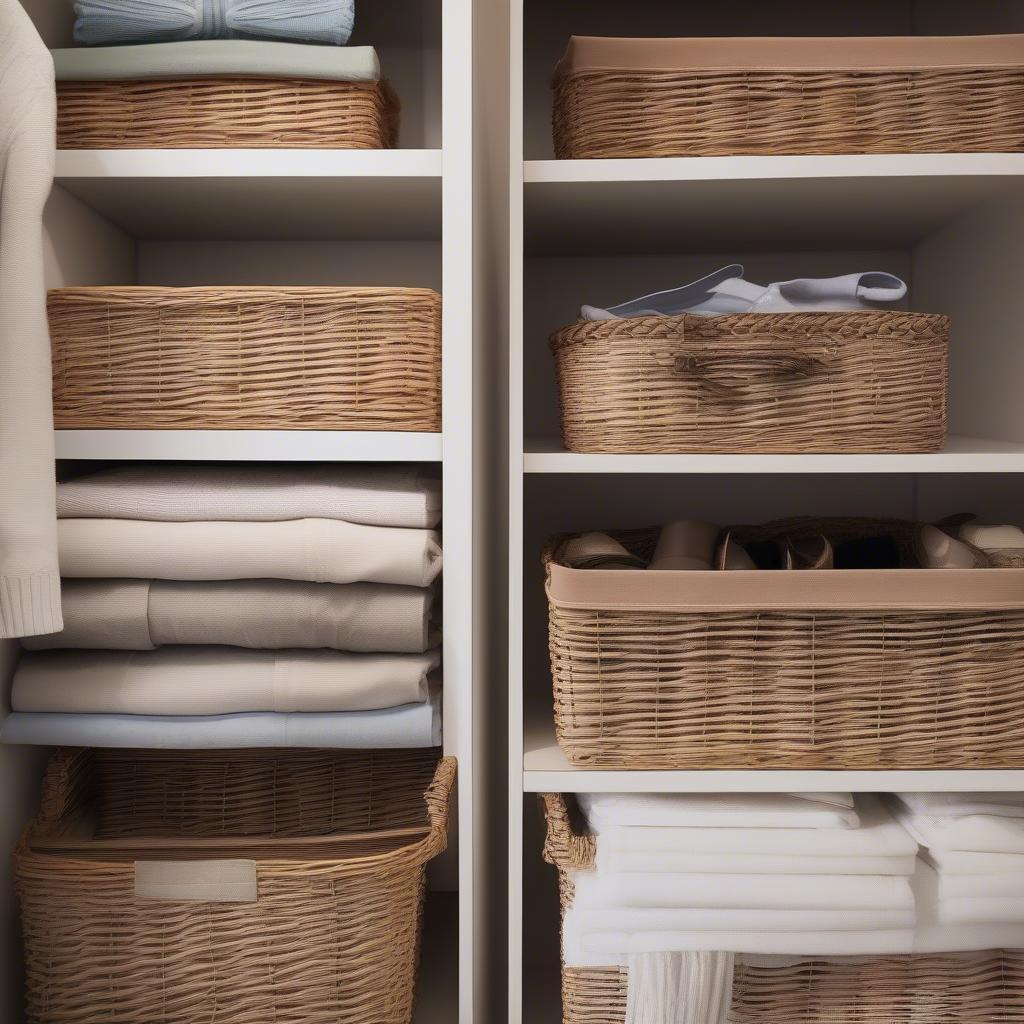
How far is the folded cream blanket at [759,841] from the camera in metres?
1.00

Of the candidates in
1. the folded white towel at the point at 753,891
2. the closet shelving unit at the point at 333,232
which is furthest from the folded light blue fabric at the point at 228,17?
the folded white towel at the point at 753,891

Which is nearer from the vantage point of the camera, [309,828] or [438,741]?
[438,741]

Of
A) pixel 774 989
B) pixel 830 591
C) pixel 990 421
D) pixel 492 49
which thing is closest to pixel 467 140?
pixel 492 49

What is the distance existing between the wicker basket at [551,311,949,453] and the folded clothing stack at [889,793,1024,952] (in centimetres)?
41

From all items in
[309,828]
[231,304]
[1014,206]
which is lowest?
[309,828]

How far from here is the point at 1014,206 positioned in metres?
1.13

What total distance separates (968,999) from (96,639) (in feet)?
3.40

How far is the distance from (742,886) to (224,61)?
1045mm

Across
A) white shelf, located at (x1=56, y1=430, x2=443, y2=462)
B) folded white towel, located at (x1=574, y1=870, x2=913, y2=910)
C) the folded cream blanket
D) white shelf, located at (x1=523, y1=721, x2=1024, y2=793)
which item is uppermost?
white shelf, located at (x1=56, y1=430, x2=443, y2=462)

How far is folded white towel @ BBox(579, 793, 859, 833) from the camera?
3.36 ft

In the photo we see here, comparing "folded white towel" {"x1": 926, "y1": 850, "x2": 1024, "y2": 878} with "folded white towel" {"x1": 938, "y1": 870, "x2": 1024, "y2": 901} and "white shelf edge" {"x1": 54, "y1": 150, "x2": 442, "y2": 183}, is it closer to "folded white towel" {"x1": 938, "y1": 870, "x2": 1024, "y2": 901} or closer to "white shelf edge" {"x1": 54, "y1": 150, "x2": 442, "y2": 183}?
"folded white towel" {"x1": 938, "y1": 870, "x2": 1024, "y2": 901}

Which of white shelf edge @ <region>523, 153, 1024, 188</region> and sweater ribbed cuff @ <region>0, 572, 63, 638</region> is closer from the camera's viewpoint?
sweater ribbed cuff @ <region>0, 572, 63, 638</region>

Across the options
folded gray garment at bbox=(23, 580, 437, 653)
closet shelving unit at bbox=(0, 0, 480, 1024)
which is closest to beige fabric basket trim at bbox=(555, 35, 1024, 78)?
closet shelving unit at bbox=(0, 0, 480, 1024)

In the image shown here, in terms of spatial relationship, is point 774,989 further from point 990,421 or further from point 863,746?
point 990,421
